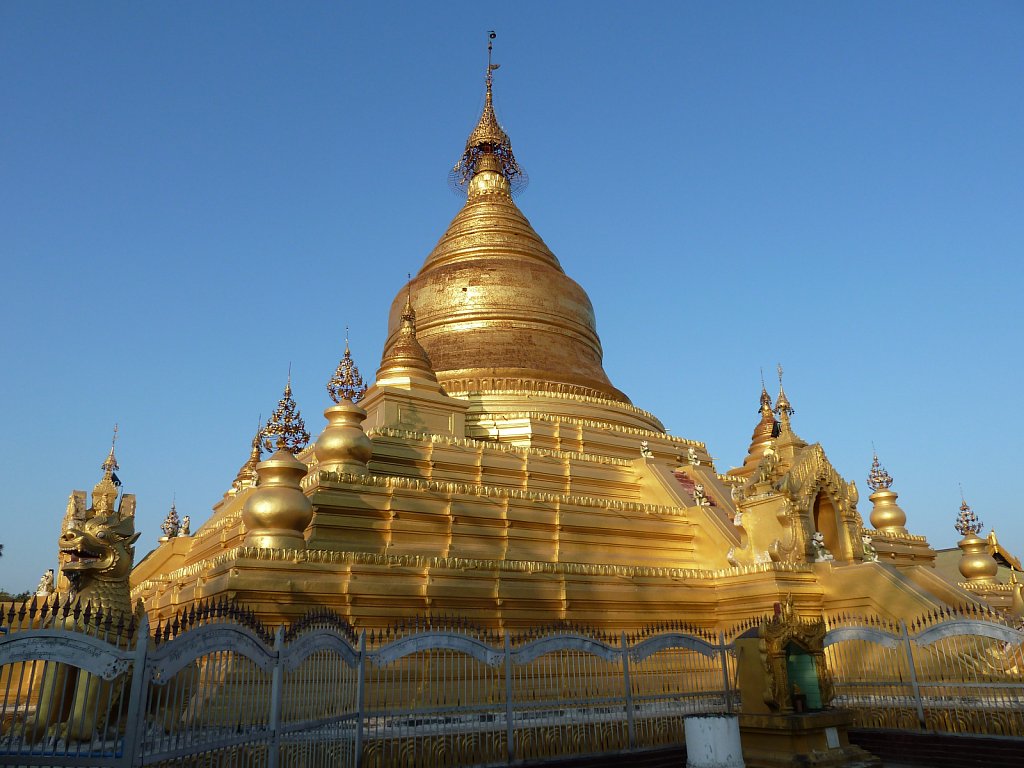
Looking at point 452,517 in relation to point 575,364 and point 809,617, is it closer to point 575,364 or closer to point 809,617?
point 809,617

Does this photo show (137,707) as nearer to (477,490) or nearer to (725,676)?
(725,676)

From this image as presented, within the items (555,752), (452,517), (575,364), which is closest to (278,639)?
(555,752)

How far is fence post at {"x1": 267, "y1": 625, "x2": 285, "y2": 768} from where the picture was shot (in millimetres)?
6484

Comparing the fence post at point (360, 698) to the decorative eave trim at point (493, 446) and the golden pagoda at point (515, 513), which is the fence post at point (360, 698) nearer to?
the golden pagoda at point (515, 513)

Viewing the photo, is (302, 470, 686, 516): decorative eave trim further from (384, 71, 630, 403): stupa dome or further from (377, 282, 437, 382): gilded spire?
(384, 71, 630, 403): stupa dome

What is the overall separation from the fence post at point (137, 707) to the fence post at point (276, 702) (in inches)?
58.6

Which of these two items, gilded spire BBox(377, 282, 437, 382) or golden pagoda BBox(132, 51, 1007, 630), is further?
gilded spire BBox(377, 282, 437, 382)

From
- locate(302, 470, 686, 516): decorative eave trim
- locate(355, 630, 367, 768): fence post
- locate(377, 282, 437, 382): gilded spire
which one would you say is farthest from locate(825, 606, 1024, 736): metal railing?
locate(377, 282, 437, 382): gilded spire

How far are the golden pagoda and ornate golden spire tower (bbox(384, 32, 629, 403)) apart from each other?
0.31 feet

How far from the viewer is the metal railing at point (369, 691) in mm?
5438

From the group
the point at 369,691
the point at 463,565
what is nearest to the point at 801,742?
the point at 369,691

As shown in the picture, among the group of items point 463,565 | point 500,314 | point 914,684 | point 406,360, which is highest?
point 500,314

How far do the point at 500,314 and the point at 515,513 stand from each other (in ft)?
34.7

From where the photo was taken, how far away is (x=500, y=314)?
25.6 metres
